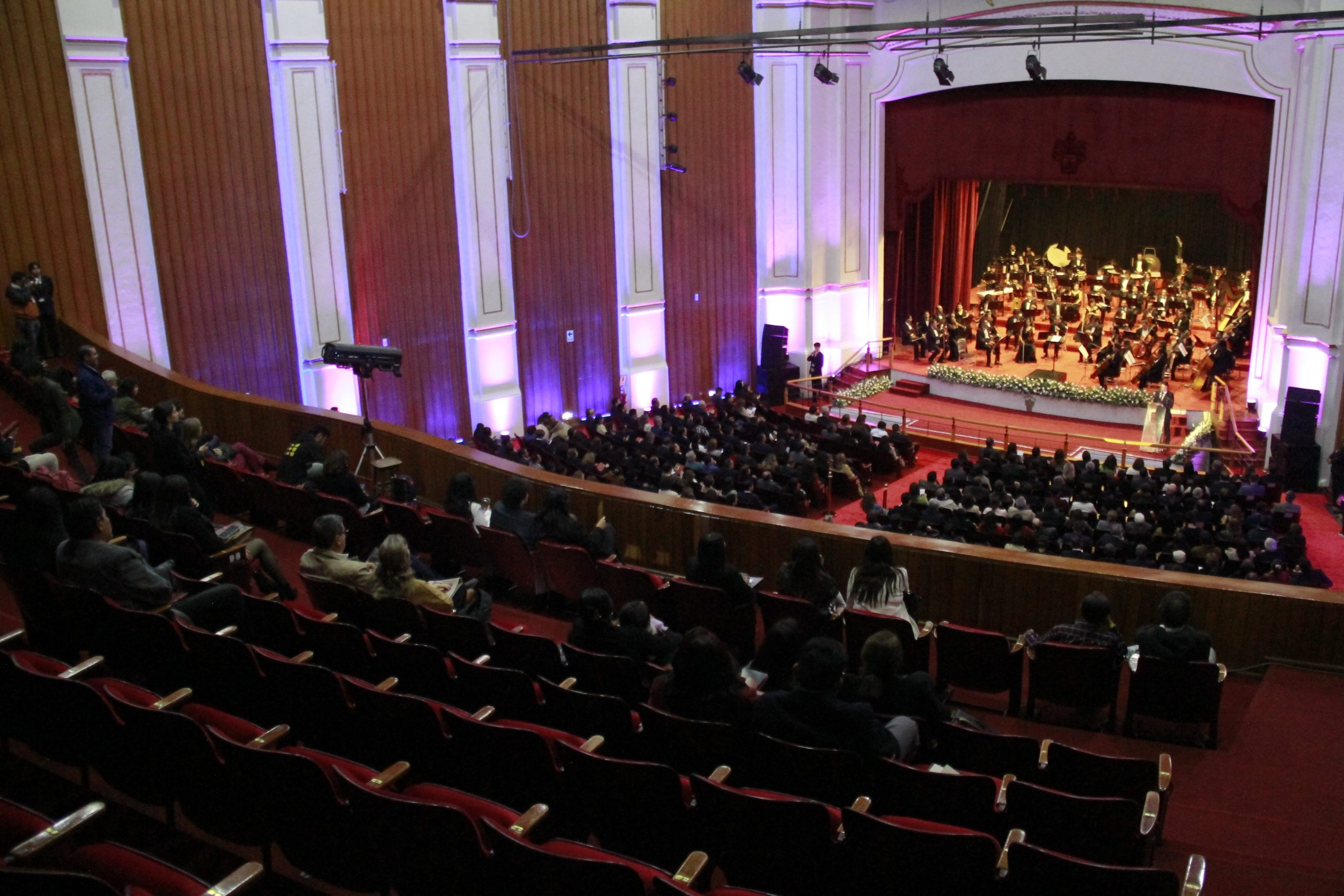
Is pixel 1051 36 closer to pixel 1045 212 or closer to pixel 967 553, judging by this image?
pixel 1045 212

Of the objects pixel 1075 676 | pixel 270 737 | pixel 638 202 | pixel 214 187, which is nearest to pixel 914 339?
pixel 638 202

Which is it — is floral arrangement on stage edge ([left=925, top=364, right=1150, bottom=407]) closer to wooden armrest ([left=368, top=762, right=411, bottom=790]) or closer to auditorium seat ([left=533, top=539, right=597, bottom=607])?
auditorium seat ([left=533, top=539, right=597, bottom=607])

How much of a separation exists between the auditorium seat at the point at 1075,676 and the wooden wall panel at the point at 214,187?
9.59 metres

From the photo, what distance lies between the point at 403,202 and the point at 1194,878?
12.3 m

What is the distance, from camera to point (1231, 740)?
5.12 metres

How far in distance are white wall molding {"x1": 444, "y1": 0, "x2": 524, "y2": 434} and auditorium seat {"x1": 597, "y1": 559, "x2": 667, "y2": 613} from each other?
358 inches

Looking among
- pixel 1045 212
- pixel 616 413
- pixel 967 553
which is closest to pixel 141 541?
pixel 967 553

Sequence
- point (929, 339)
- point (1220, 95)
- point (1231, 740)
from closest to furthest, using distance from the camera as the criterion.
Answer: point (1231, 740) → point (1220, 95) → point (929, 339)

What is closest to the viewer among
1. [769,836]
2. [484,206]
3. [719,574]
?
[769,836]

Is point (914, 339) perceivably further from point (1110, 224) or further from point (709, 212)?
point (1110, 224)

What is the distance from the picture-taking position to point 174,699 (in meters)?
3.78

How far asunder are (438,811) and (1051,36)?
601 inches

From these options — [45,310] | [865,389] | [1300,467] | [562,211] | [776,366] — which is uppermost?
[562,211]

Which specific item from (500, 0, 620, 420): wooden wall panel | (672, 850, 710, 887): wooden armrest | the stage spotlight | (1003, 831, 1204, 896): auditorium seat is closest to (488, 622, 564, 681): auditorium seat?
(672, 850, 710, 887): wooden armrest
